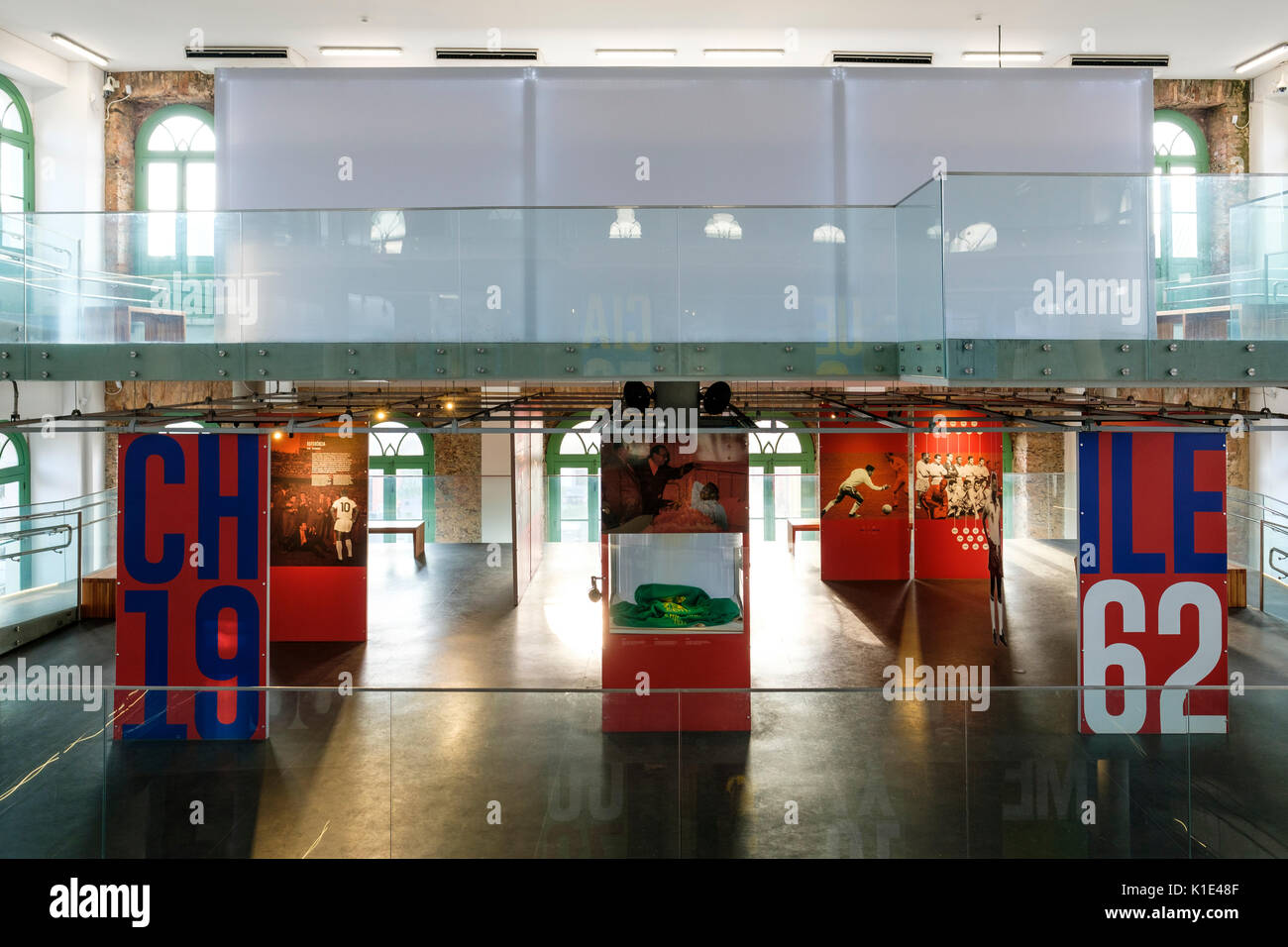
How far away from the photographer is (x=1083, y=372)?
30.3ft

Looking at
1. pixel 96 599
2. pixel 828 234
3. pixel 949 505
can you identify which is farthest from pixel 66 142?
pixel 949 505

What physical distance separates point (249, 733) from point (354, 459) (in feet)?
27.8

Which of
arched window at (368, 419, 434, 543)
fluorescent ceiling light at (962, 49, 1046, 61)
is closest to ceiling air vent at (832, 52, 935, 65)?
fluorescent ceiling light at (962, 49, 1046, 61)

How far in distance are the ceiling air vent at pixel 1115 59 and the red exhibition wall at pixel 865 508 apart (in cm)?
759

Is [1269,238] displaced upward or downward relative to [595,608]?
upward

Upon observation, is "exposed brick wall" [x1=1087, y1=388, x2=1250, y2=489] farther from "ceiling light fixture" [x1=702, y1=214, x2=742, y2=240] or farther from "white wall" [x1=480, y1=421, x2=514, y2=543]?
"ceiling light fixture" [x1=702, y1=214, x2=742, y2=240]

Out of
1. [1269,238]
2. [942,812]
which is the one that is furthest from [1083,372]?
[942,812]

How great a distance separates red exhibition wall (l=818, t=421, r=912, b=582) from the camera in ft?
66.2

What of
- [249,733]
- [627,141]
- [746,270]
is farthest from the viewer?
[627,141]

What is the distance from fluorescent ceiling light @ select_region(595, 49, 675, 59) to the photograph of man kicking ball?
8653 mm

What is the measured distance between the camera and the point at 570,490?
89.1 feet

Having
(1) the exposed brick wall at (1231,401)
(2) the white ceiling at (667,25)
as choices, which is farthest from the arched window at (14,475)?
(1) the exposed brick wall at (1231,401)
